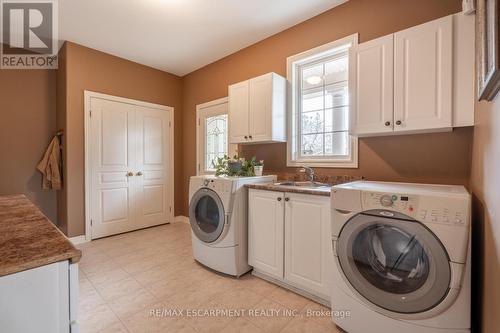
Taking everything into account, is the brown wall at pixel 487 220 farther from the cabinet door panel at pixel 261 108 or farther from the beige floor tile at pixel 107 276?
the beige floor tile at pixel 107 276

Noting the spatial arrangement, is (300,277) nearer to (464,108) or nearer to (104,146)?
(464,108)

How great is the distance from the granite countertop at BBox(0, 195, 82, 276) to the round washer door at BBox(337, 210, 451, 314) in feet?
4.60

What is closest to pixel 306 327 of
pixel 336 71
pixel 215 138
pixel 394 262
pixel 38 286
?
pixel 394 262

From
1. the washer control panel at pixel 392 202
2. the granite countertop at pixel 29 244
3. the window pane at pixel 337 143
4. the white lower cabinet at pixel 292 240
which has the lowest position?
the white lower cabinet at pixel 292 240

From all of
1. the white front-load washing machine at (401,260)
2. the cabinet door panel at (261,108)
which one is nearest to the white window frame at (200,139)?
the cabinet door panel at (261,108)

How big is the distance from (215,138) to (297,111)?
154 centimetres

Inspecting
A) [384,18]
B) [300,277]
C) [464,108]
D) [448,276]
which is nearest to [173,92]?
[384,18]

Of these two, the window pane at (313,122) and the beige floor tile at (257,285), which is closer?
the beige floor tile at (257,285)

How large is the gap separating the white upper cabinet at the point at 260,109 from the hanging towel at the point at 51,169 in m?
2.46

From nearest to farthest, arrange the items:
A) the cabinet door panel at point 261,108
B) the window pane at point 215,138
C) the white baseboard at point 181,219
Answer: the cabinet door panel at point 261,108
the window pane at point 215,138
the white baseboard at point 181,219

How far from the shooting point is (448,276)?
1188mm

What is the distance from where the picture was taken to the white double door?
336 centimetres

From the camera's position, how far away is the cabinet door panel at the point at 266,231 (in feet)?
6.73

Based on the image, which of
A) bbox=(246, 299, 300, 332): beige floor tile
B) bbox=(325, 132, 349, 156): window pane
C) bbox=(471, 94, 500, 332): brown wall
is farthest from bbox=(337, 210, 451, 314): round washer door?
bbox=(325, 132, 349, 156): window pane
